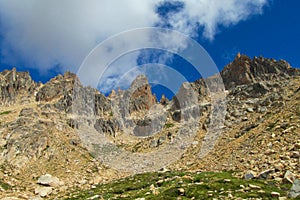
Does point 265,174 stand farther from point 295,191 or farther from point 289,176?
point 295,191

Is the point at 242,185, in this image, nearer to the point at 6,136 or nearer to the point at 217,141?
the point at 217,141

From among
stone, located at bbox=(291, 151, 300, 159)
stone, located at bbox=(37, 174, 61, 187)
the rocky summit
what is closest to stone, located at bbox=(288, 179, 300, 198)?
the rocky summit

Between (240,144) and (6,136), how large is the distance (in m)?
54.6

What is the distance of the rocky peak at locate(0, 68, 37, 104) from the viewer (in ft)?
487

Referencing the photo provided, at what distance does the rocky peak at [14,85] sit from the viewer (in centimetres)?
14848

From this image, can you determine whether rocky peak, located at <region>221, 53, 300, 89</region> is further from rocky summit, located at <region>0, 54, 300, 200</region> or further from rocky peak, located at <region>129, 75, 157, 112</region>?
rocky peak, located at <region>129, 75, 157, 112</region>

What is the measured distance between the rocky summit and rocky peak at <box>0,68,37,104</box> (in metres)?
1.12

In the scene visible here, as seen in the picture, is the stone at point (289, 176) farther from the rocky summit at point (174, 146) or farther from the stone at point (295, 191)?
the stone at point (295, 191)

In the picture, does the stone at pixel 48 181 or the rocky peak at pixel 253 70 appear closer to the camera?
the stone at pixel 48 181

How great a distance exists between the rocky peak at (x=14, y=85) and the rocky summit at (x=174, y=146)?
1.12 meters

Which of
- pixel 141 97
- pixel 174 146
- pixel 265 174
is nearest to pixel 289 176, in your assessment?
pixel 265 174

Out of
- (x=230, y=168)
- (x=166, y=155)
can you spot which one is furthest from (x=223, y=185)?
(x=166, y=155)

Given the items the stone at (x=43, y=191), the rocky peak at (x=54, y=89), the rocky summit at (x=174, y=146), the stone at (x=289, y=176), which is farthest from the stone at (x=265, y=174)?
the rocky peak at (x=54, y=89)

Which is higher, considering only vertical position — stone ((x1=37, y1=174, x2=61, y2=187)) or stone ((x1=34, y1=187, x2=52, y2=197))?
stone ((x1=37, y1=174, x2=61, y2=187))
